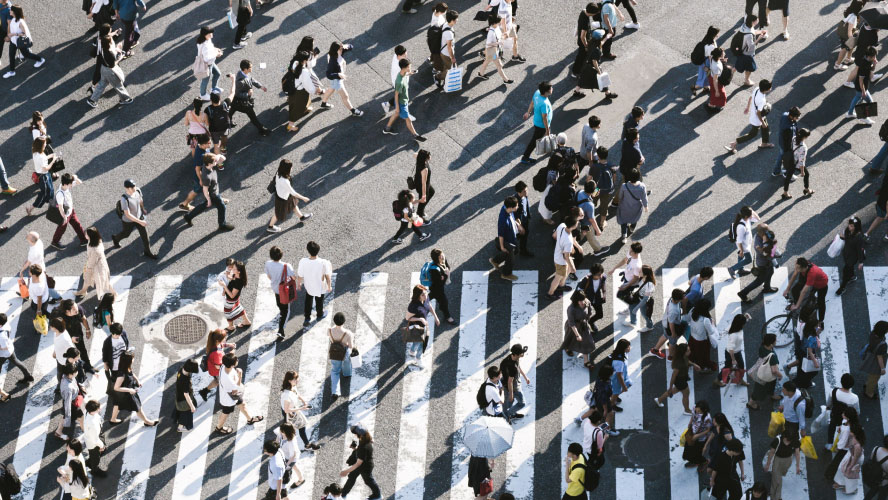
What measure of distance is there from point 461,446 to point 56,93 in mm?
12762

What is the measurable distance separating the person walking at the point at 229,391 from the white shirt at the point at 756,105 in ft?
36.8

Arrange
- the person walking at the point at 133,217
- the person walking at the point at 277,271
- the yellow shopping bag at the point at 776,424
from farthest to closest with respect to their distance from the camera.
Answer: the person walking at the point at 133,217
the person walking at the point at 277,271
the yellow shopping bag at the point at 776,424

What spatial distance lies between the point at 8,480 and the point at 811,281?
13272mm

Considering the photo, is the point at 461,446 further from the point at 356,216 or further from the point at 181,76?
the point at 181,76

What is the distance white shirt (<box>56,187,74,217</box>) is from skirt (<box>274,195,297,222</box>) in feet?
12.4

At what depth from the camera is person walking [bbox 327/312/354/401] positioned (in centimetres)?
2106

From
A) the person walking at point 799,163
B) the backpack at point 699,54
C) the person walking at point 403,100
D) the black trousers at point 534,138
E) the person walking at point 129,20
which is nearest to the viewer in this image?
the person walking at point 799,163

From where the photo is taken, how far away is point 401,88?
2564 cm

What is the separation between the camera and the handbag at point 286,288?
867 inches

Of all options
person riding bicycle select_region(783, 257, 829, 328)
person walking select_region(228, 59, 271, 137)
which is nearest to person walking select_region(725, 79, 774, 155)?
person riding bicycle select_region(783, 257, 829, 328)

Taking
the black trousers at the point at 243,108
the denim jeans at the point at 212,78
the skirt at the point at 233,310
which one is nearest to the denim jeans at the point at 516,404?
the skirt at the point at 233,310

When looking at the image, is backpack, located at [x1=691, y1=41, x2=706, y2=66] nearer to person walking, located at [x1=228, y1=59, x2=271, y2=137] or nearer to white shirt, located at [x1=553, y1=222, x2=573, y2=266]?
white shirt, located at [x1=553, y1=222, x2=573, y2=266]

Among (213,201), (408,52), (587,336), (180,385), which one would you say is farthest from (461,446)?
(408,52)

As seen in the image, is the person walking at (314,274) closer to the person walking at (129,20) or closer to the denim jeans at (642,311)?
the denim jeans at (642,311)
